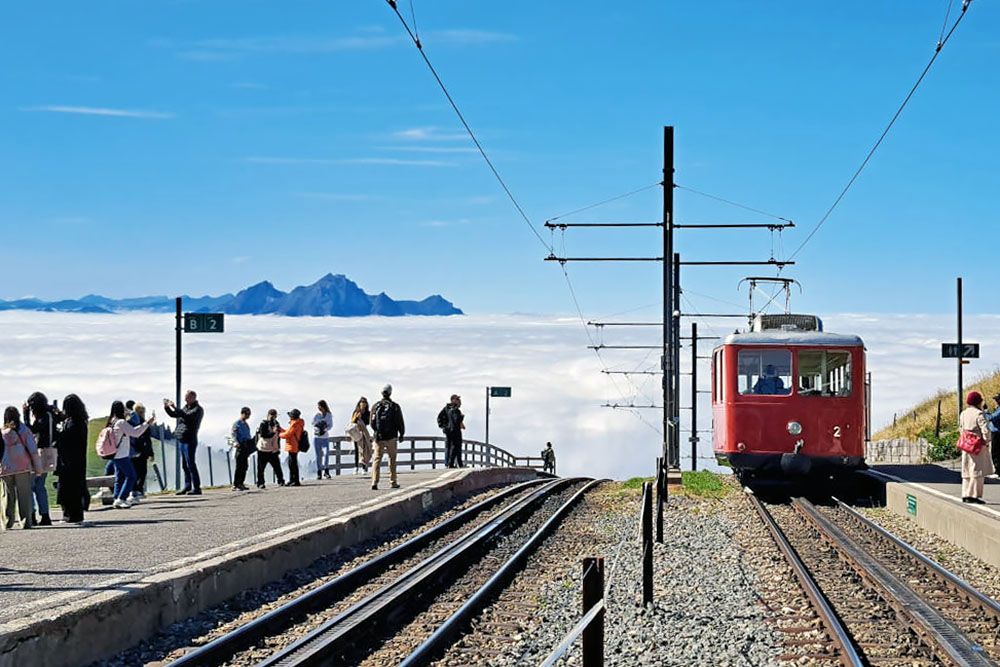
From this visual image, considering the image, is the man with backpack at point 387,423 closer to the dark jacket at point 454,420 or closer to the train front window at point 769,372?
the train front window at point 769,372

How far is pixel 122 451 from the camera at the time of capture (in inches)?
794

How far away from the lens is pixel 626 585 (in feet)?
47.5

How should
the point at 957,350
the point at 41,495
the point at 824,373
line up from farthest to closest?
the point at 957,350 < the point at 824,373 < the point at 41,495

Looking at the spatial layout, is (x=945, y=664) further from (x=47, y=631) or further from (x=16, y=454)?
(x=16, y=454)

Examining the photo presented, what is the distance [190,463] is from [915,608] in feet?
48.0

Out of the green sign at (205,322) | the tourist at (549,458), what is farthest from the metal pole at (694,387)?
the green sign at (205,322)

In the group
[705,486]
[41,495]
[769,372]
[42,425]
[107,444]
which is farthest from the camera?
[705,486]

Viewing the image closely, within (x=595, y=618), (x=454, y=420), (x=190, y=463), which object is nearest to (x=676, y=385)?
(x=454, y=420)

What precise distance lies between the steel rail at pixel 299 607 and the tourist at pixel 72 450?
4.09 meters

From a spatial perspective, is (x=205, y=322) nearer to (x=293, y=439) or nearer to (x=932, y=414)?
(x=293, y=439)

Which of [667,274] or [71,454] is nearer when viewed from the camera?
[71,454]

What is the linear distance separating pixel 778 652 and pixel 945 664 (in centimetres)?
123

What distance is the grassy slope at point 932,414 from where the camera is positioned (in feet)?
170

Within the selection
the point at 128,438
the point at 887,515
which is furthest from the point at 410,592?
the point at 887,515
